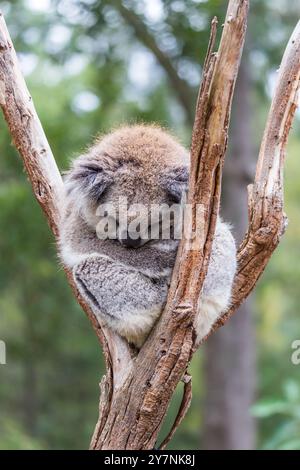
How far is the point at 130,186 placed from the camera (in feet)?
10.7

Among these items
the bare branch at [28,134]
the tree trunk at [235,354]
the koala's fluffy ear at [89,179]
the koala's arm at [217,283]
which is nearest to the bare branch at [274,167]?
the koala's arm at [217,283]

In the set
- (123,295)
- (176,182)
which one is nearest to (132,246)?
(123,295)

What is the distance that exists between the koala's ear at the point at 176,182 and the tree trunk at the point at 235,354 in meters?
5.12

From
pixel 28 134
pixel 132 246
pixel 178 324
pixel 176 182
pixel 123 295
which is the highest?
pixel 28 134

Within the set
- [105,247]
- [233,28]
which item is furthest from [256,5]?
[233,28]

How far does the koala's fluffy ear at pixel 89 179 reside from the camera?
3.29m

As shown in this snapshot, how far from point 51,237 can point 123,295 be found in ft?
15.6

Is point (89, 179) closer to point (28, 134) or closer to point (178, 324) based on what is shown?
point (28, 134)

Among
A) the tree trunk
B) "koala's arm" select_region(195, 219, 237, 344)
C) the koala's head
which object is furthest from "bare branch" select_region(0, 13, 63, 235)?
the tree trunk

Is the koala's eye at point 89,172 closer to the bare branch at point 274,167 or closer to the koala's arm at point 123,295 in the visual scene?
the koala's arm at point 123,295

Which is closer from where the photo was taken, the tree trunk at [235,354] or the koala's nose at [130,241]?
the koala's nose at [130,241]

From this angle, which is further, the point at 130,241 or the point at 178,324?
the point at 130,241

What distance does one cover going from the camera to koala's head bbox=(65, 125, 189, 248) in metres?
3.18

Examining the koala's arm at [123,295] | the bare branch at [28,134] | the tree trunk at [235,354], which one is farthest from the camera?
the tree trunk at [235,354]
